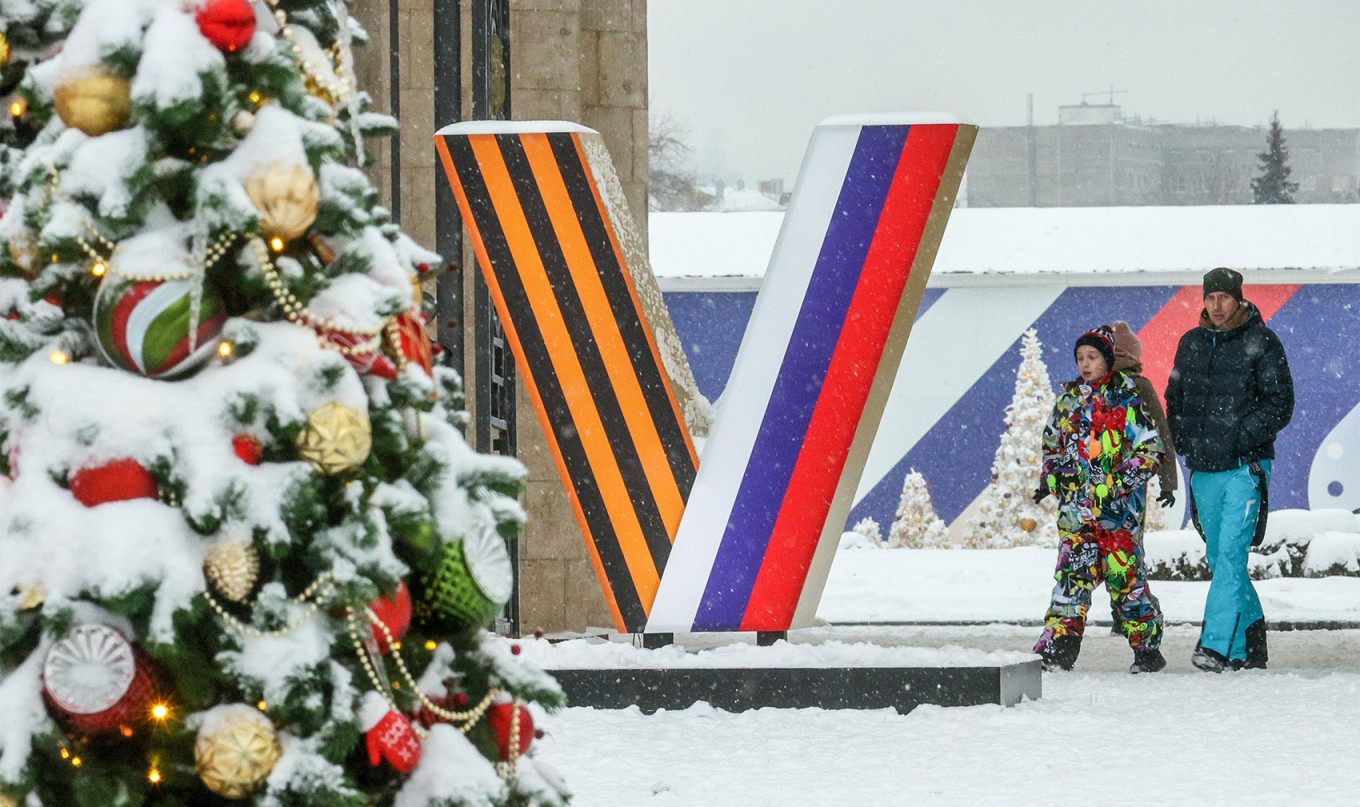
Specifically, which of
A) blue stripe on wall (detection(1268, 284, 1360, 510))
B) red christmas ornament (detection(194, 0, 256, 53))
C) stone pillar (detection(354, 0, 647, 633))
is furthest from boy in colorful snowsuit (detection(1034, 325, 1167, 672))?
blue stripe on wall (detection(1268, 284, 1360, 510))

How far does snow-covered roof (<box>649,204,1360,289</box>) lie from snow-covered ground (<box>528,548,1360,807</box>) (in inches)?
436

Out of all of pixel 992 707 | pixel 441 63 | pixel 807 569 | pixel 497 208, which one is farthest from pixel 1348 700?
pixel 441 63

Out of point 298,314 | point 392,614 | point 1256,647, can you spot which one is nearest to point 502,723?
point 392,614

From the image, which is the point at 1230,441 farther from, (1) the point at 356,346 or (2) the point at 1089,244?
(2) the point at 1089,244

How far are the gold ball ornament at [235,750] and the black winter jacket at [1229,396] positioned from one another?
529 centimetres

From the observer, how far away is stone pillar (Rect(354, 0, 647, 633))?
7809 millimetres

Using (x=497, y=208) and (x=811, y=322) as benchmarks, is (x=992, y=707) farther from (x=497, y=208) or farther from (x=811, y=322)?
(x=497, y=208)

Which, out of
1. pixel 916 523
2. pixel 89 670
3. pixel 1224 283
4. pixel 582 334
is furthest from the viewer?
pixel 916 523

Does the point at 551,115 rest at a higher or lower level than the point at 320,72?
lower

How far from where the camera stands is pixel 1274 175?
39875 millimetres

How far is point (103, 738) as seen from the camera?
7.38 ft

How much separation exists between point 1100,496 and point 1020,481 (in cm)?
995

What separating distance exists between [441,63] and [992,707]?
2976 mm

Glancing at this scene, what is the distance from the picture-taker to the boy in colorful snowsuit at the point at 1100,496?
6.77 m
